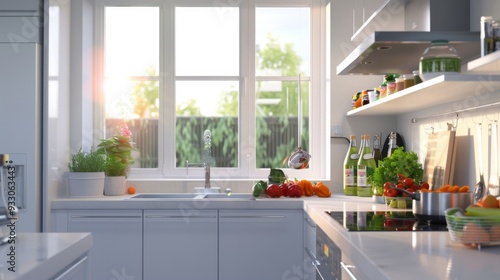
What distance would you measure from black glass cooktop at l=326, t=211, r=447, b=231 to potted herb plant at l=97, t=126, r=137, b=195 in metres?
1.67

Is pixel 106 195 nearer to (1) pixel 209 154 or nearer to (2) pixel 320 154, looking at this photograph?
(1) pixel 209 154

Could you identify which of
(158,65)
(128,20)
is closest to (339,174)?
(158,65)

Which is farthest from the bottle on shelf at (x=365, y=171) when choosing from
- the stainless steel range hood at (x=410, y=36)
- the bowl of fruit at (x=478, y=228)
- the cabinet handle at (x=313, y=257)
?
the bowl of fruit at (x=478, y=228)

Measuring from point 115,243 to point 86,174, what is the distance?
52cm

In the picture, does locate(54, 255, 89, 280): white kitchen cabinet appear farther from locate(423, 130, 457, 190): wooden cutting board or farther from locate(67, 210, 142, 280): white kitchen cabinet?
locate(423, 130, 457, 190): wooden cutting board

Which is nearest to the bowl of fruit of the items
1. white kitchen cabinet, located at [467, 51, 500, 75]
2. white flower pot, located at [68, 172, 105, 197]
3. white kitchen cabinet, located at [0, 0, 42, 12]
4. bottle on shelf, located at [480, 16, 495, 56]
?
white kitchen cabinet, located at [467, 51, 500, 75]

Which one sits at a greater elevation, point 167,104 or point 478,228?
point 167,104

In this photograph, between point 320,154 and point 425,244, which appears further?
point 320,154

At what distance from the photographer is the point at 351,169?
389 centimetres

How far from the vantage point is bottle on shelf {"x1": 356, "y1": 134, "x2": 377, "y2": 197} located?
3752 millimetres

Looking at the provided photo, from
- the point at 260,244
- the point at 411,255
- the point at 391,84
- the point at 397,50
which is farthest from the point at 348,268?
the point at 260,244

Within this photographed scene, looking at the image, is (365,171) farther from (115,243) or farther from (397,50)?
(115,243)

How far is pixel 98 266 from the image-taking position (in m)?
3.48

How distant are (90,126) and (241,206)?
1.39 meters
